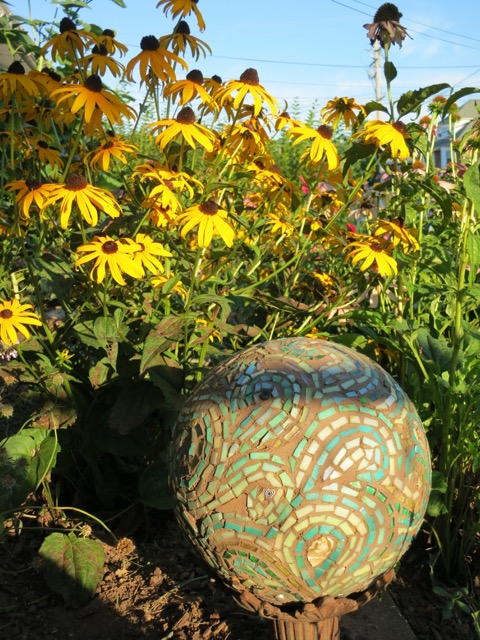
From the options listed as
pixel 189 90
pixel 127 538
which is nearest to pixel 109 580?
pixel 127 538

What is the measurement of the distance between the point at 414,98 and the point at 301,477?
1.53 metres

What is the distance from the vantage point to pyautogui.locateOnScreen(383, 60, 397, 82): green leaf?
2566 mm

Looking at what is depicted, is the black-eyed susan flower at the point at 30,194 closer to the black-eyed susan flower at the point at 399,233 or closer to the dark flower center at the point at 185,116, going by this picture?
the dark flower center at the point at 185,116

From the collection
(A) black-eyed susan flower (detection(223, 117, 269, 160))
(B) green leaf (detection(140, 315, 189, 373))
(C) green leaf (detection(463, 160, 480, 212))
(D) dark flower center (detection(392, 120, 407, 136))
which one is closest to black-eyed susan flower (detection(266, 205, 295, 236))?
(A) black-eyed susan flower (detection(223, 117, 269, 160))

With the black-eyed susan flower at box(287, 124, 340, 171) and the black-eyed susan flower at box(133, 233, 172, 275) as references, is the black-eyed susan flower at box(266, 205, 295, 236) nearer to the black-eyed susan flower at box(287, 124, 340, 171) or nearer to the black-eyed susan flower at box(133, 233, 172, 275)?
the black-eyed susan flower at box(287, 124, 340, 171)

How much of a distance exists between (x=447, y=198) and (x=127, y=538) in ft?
5.69

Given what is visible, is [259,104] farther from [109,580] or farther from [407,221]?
[109,580]

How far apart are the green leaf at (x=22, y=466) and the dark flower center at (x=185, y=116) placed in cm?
115

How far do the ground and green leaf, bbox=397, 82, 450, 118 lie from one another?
1598 mm

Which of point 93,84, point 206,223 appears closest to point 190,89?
point 93,84

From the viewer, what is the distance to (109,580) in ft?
8.45

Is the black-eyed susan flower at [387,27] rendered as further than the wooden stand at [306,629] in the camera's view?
Yes

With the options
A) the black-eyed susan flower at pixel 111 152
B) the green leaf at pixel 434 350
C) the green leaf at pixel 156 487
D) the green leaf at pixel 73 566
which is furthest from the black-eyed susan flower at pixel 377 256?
the green leaf at pixel 73 566

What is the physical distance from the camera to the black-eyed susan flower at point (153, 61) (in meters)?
2.39
